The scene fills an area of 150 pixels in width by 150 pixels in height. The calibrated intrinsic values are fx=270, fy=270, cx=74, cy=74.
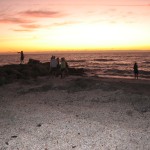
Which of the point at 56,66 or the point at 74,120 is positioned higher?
the point at 56,66

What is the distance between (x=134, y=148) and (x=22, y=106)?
27.2 feet

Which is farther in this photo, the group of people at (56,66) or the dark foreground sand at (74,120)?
the group of people at (56,66)

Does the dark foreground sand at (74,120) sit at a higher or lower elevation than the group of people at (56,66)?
lower

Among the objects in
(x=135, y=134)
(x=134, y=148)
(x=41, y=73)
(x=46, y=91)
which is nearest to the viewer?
(x=134, y=148)

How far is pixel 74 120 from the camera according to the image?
12.4 m

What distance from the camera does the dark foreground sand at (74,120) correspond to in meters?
9.63

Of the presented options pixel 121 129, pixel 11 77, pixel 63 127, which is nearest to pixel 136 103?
pixel 121 129

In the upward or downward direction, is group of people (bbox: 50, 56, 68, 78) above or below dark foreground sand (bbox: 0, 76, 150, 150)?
above

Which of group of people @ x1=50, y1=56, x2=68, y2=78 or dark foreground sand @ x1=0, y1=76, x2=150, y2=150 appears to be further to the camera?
group of people @ x1=50, y1=56, x2=68, y2=78

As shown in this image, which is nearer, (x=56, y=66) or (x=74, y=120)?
(x=74, y=120)

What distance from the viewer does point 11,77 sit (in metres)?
28.8

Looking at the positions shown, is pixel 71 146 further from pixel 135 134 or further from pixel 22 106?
pixel 22 106

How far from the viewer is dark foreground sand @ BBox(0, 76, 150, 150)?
31.6 feet

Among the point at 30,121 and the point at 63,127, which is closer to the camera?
the point at 63,127
